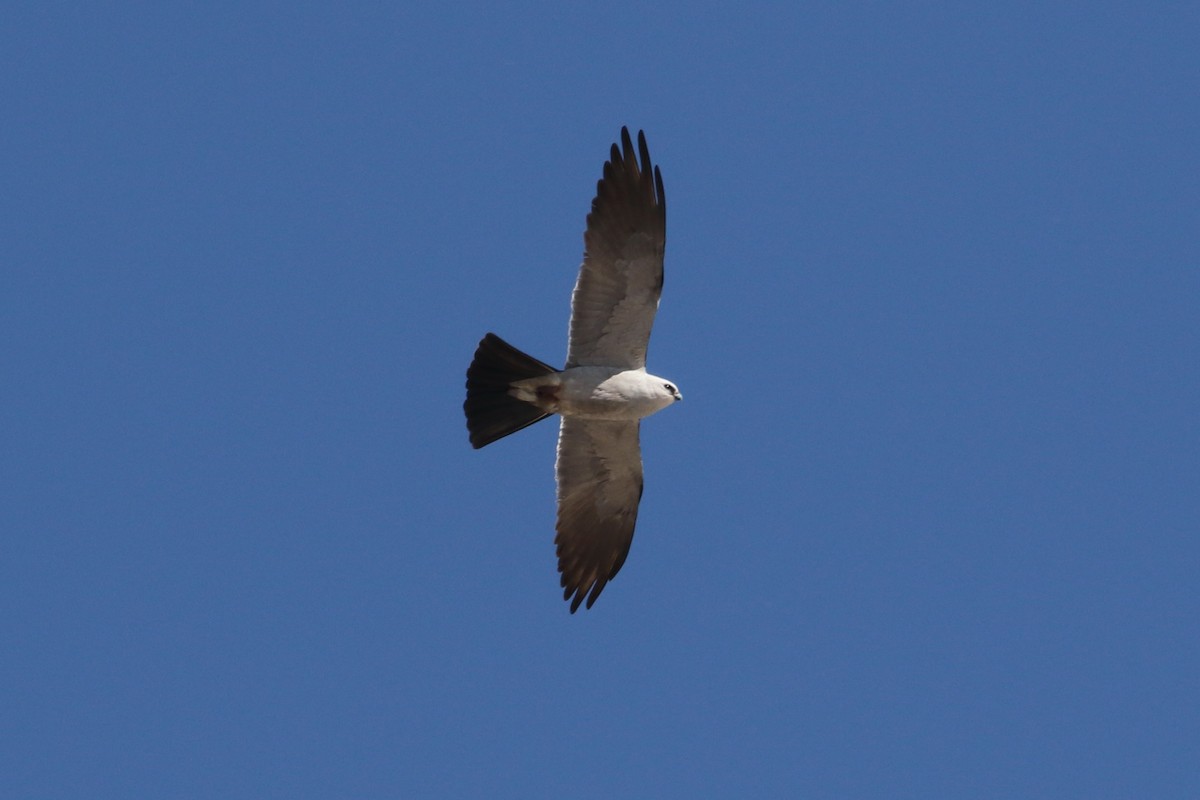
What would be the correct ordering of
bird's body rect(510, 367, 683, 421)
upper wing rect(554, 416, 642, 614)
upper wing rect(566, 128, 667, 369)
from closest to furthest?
upper wing rect(566, 128, 667, 369) < bird's body rect(510, 367, 683, 421) < upper wing rect(554, 416, 642, 614)

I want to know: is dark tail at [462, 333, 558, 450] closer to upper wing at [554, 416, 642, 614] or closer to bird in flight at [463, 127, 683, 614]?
bird in flight at [463, 127, 683, 614]

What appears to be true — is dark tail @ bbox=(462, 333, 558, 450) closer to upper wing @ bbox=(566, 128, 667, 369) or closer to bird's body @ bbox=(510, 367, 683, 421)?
bird's body @ bbox=(510, 367, 683, 421)

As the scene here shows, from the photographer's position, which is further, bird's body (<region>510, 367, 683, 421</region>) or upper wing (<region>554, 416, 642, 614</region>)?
upper wing (<region>554, 416, 642, 614</region>)

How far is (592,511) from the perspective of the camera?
1705 centimetres

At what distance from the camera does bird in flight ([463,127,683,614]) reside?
618 inches

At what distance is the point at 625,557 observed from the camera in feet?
56.0

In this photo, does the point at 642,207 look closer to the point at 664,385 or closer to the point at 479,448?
the point at 664,385

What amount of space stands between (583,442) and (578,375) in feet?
3.39

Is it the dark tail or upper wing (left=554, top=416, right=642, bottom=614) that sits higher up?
the dark tail

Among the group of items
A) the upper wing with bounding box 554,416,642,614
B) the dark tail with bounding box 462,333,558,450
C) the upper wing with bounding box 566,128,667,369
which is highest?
the upper wing with bounding box 566,128,667,369

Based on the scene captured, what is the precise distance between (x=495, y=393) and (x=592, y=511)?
5.81 feet

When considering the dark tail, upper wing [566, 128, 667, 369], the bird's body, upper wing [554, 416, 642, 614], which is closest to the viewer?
upper wing [566, 128, 667, 369]

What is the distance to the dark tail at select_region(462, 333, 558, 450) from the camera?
52.2 ft

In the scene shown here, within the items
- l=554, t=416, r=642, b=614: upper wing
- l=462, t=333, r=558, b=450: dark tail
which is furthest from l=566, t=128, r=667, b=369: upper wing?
l=554, t=416, r=642, b=614: upper wing
